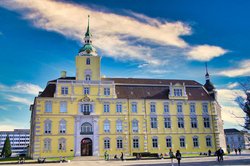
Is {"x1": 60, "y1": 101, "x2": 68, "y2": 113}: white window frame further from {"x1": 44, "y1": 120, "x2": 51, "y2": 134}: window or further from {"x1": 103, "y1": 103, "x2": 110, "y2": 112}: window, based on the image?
{"x1": 103, "y1": 103, "x2": 110, "y2": 112}: window

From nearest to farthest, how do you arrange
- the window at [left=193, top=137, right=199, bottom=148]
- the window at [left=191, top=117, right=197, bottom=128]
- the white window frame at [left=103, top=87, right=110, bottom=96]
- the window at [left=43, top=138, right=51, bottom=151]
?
the window at [left=43, top=138, right=51, bottom=151] → the white window frame at [left=103, top=87, right=110, bottom=96] → the window at [left=193, top=137, right=199, bottom=148] → the window at [left=191, top=117, right=197, bottom=128]

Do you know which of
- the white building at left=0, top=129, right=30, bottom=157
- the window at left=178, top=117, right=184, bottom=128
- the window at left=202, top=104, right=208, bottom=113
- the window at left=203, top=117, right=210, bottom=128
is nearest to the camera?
the window at left=178, top=117, right=184, bottom=128

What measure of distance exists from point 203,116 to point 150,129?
11.3 m

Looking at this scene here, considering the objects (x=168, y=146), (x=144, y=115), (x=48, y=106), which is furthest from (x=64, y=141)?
(x=168, y=146)

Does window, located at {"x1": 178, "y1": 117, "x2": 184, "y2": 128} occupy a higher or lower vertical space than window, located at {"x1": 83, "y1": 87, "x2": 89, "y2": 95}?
lower

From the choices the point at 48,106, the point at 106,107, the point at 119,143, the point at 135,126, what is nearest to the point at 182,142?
the point at 135,126

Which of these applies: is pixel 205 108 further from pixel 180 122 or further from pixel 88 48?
pixel 88 48

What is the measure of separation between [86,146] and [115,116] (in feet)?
24.5

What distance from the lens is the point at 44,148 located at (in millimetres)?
47750

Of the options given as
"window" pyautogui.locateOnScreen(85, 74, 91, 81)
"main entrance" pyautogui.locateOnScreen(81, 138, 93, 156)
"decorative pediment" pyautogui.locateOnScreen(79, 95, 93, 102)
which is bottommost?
"main entrance" pyautogui.locateOnScreen(81, 138, 93, 156)

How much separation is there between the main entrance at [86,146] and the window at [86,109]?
479 cm

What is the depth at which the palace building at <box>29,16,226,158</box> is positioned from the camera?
49000mm

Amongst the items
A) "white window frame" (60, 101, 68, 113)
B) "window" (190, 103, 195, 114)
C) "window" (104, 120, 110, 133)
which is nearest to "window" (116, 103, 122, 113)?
"window" (104, 120, 110, 133)

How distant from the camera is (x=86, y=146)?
49.8 m
